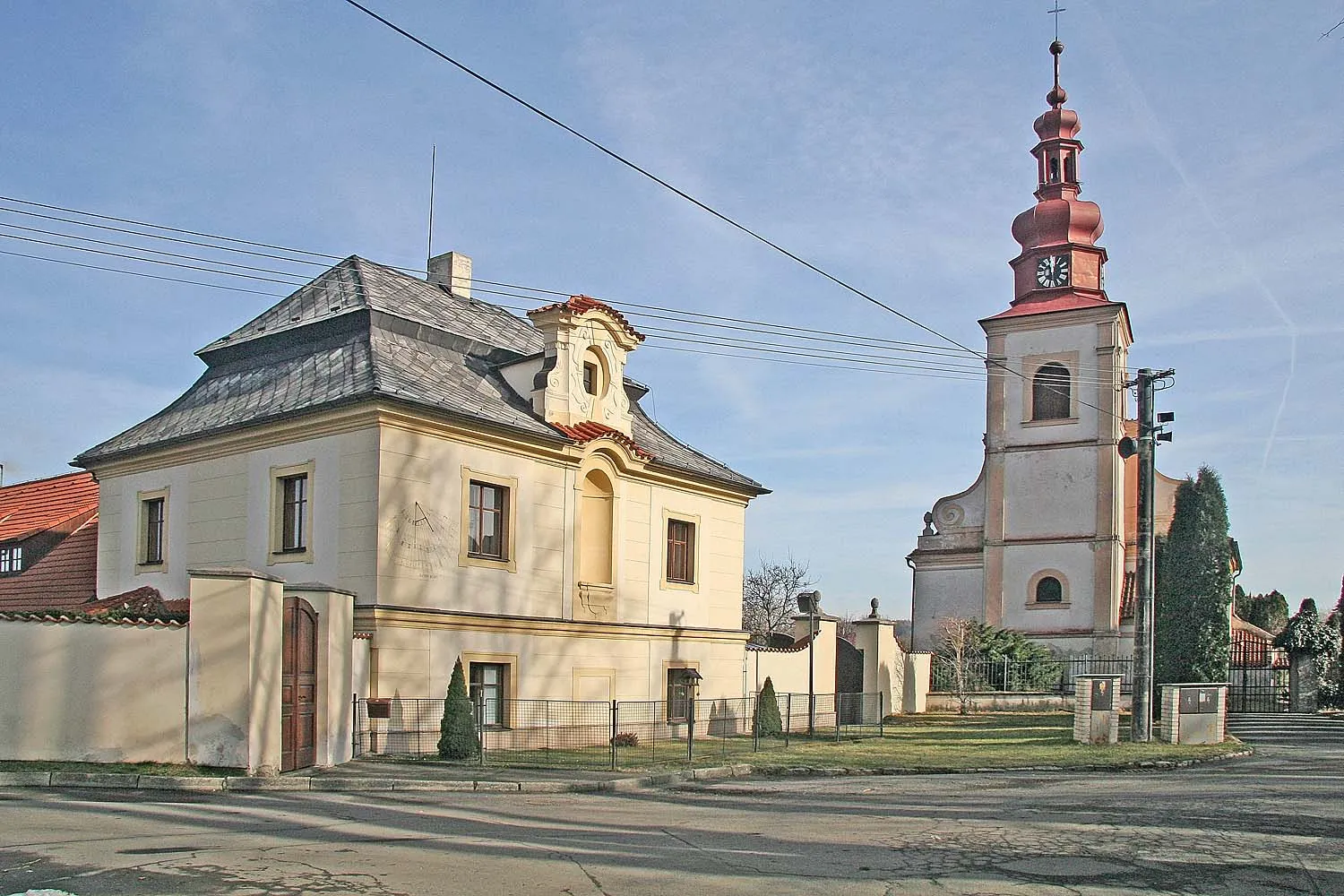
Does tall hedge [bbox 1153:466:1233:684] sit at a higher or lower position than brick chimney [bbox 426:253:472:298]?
lower

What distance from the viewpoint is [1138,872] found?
9.78 meters

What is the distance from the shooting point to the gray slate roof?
910 inches

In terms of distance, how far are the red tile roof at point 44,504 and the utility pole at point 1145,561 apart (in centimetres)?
2346

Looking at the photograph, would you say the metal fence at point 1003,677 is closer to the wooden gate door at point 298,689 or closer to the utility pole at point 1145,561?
the utility pole at point 1145,561

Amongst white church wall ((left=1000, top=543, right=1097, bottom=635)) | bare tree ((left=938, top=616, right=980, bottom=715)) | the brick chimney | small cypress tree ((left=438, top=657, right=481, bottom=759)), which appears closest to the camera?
small cypress tree ((left=438, top=657, right=481, bottom=759))

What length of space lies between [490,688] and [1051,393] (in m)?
29.1

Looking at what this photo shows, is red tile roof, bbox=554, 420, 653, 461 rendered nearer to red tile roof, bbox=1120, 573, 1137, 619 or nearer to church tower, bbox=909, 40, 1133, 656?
church tower, bbox=909, 40, 1133, 656

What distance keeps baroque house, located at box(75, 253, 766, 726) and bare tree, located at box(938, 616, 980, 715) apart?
10.0 meters

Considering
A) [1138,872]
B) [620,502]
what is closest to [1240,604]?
[620,502]

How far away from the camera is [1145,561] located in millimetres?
24141

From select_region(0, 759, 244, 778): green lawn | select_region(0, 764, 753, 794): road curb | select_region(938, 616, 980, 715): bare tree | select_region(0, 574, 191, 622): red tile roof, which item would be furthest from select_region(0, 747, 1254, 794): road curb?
select_region(938, 616, 980, 715): bare tree

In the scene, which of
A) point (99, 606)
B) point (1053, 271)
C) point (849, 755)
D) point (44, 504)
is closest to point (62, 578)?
point (99, 606)

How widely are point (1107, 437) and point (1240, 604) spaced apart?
27350 mm

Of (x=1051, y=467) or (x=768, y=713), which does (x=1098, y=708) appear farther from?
(x=1051, y=467)
